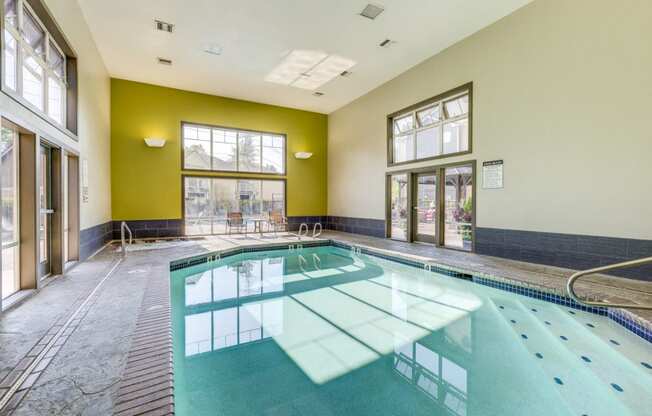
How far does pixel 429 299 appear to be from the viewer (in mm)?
3725

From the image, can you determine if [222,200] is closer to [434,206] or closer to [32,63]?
[32,63]

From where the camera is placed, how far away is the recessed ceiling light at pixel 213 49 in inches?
223

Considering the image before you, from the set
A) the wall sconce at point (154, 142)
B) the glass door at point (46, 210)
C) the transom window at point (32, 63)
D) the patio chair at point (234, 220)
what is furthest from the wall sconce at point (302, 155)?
the glass door at point (46, 210)

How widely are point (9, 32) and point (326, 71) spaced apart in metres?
5.08

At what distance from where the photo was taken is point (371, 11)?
15.3ft

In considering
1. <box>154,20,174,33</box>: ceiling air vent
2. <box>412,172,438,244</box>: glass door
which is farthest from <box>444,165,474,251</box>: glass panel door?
<box>154,20,174,33</box>: ceiling air vent

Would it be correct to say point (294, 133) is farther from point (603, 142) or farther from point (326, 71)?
point (603, 142)

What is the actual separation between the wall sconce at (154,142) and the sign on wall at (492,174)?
698cm

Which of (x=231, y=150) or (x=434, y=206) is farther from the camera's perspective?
(x=231, y=150)

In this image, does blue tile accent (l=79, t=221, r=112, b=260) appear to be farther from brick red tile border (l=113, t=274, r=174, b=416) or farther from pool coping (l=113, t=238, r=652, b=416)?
brick red tile border (l=113, t=274, r=174, b=416)

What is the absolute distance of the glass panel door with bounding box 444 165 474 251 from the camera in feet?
18.5

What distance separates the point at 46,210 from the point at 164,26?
341cm

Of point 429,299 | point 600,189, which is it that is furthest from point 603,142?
point 429,299

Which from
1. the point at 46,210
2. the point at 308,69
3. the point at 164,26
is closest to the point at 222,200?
the point at 308,69
